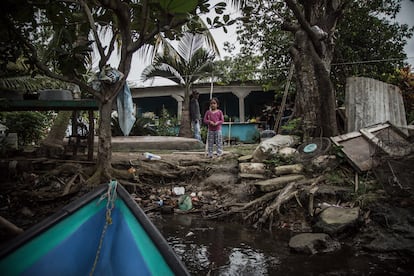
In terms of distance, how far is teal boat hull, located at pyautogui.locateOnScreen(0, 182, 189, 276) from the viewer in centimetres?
170

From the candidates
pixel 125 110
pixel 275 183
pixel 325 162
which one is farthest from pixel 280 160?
pixel 125 110

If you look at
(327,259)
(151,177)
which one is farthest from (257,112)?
(327,259)

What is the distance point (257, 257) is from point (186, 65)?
11.4 metres

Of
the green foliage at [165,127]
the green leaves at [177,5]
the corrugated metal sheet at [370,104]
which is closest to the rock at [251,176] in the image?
the corrugated metal sheet at [370,104]

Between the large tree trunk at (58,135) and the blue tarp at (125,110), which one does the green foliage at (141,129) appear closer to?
the large tree trunk at (58,135)

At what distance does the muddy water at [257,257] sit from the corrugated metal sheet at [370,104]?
4038 millimetres

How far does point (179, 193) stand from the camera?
19.8 ft

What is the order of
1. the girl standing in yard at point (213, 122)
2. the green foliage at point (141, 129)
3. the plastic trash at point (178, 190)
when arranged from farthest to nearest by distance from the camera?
the green foliage at point (141, 129)
the girl standing in yard at point (213, 122)
the plastic trash at point (178, 190)

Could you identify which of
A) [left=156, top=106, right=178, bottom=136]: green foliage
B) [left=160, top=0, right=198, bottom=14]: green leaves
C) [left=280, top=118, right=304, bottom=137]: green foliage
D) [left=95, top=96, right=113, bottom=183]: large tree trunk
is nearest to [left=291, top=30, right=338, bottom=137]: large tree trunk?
[left=280, top=118, right=304, bottom=137]: green foliage

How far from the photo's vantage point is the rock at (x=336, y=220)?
3982mm

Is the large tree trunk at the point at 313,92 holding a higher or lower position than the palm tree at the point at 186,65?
lower

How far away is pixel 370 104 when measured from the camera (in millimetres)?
7059

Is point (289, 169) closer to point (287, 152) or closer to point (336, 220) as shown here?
point (287, 152)

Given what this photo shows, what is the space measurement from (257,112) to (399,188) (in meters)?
13.7
